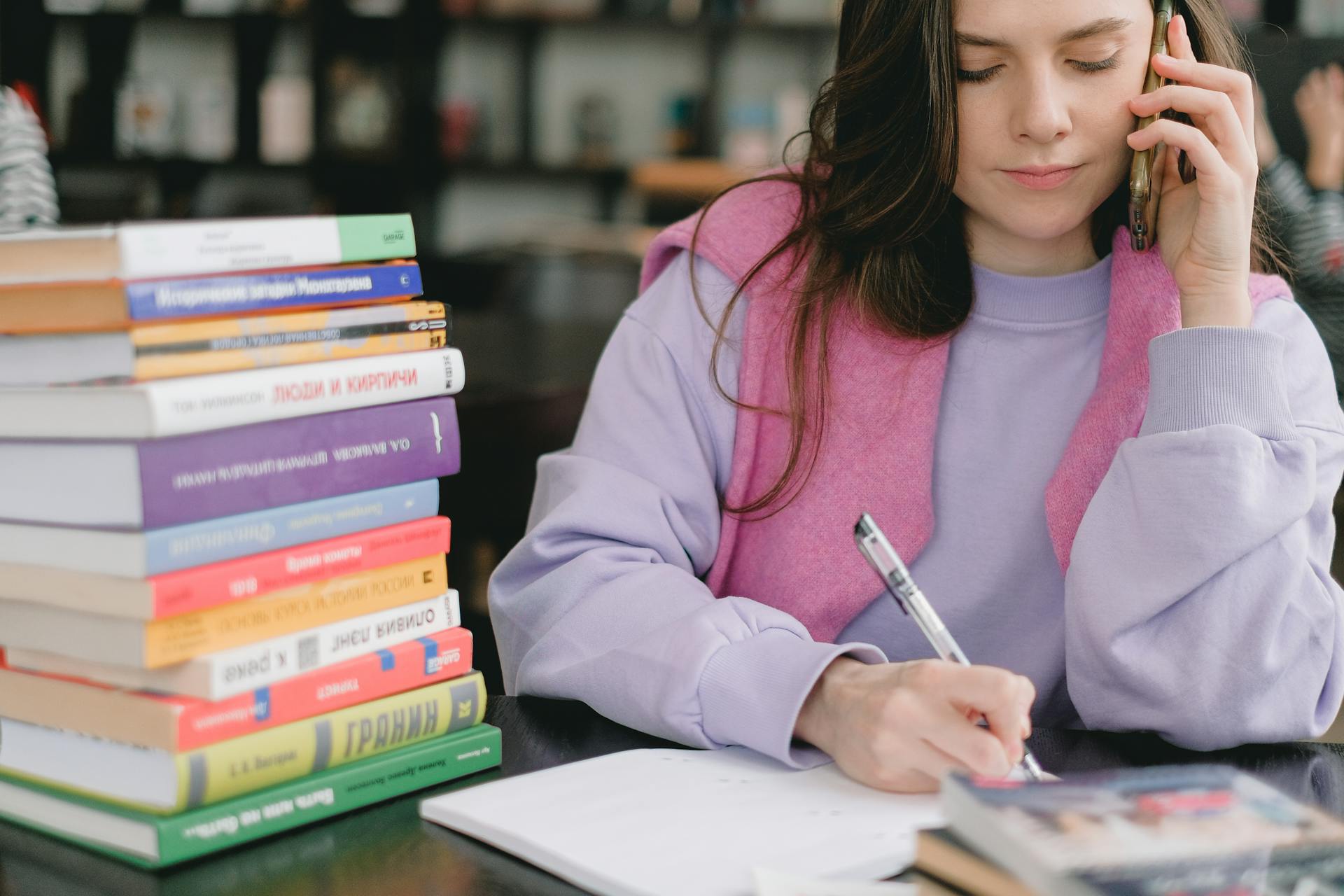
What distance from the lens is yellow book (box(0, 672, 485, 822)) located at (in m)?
0.69

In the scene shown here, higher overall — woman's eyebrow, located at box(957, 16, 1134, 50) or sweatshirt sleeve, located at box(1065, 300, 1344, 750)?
woman's eyebrow, located at box(957, 16, 1134, 50)

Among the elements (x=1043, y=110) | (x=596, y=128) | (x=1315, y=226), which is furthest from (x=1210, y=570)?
(x=596, y=128)

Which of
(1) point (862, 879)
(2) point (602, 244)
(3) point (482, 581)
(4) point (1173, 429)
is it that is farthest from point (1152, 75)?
(2) point (602, 244)

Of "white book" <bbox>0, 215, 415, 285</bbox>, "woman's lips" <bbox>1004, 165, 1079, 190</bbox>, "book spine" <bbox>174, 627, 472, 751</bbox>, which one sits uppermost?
"woman's lips" <bbox>1004, 165, 1079, 190</bbox>

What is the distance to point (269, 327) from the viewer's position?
720mm

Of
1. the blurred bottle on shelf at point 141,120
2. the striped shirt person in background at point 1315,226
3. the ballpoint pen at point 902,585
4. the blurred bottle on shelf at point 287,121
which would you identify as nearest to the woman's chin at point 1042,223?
the ballpoint pen at point 902,585

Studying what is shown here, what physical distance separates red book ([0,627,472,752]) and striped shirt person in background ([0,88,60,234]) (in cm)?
199

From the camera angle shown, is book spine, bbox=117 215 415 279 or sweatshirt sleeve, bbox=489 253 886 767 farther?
sweatshirt sleeve, bbox=489 253 886 767

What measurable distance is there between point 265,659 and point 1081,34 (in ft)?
2.49

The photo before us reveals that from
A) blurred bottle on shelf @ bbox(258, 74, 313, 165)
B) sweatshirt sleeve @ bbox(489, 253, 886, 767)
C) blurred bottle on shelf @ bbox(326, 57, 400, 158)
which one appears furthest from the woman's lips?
blurred bottle on shelf @ bbox(258, 74, 313, 165)

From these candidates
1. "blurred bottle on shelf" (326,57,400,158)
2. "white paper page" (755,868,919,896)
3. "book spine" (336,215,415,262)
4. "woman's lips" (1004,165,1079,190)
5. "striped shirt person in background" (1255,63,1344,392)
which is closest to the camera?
"white paper page" (755,868,919,896)

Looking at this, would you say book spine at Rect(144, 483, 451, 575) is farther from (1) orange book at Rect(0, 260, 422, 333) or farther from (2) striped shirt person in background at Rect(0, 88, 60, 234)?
(2) striped shirt person in background at Rect(0, 88, 60, 234)

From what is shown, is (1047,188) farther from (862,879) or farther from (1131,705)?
(862,879)

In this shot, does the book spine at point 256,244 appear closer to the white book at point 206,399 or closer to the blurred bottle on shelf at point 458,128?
the white book at point 206,399
